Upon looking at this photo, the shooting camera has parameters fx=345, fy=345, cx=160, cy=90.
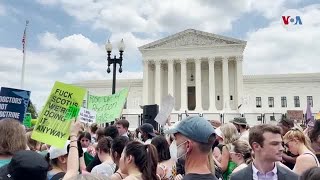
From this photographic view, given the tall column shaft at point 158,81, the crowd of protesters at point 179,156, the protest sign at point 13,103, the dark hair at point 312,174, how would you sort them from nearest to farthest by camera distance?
the dark hair at point 312,174
the crowd of protesters at point 179,156
the protest sign at point 13,103
the tall column shaft at point 158,81

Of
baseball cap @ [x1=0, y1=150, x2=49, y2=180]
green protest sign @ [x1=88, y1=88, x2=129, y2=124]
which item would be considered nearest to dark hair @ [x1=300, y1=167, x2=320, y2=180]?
baseball cap @ [x1=0, y1=150, x2=49, y2=180]

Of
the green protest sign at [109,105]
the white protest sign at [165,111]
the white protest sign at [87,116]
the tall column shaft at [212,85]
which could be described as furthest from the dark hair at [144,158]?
the tall column shaft at [212,85]

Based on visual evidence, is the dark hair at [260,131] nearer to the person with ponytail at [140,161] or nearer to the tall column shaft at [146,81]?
the person with ponytail at [140,161]

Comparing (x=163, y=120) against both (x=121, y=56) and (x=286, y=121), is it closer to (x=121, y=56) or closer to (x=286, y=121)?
(x=286, y=121)

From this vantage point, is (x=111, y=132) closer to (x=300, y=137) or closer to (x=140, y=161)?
(x=140, y=161)

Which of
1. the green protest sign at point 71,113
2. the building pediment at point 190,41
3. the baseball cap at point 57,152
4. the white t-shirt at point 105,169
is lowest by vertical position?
the white t-shirt at point 105,169

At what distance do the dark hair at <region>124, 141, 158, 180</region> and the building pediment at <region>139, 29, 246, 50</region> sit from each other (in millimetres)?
53655

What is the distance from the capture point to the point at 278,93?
2509 inches

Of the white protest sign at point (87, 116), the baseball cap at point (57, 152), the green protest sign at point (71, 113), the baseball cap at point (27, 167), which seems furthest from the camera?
the white protest sign at point (87, 116)

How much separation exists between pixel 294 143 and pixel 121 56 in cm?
1112

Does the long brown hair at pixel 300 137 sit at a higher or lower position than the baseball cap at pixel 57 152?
higher

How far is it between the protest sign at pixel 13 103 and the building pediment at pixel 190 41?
169 feet

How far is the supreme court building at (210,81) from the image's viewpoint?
184 ft

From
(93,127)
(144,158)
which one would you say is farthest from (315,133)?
(93,127)
